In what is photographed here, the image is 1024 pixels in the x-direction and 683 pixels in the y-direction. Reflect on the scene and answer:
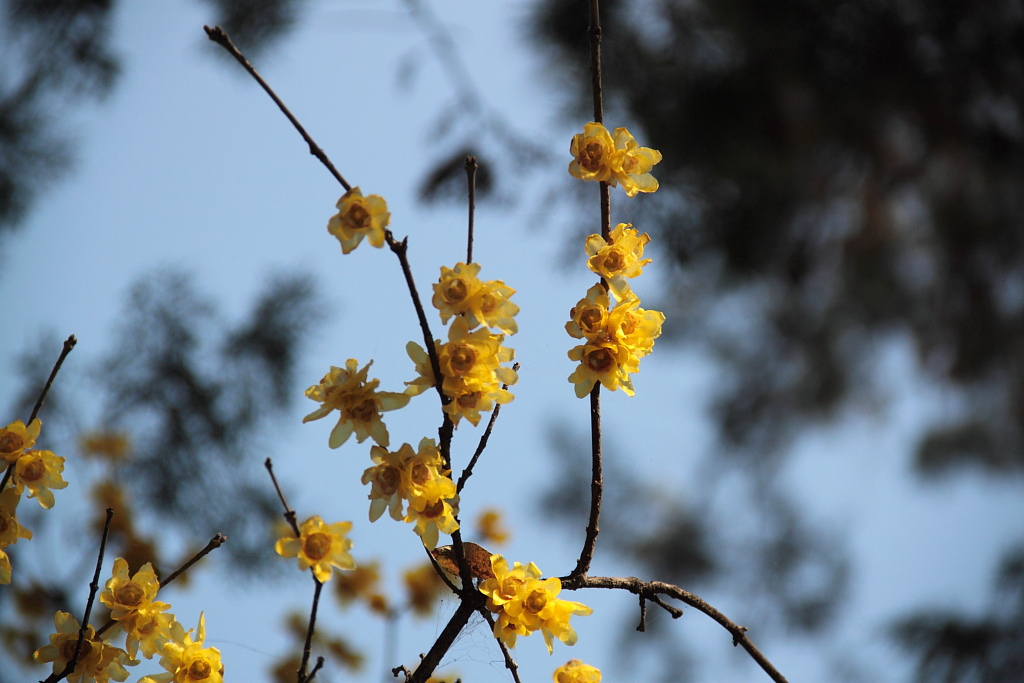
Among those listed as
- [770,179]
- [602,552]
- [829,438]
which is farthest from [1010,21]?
[602,552]

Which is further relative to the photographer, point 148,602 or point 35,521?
point 35,521

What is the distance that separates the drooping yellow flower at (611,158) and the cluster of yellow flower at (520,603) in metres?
0.23

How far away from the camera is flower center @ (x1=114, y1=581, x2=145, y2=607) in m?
0.40

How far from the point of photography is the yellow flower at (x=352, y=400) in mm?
350

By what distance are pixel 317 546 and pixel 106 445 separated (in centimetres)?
78

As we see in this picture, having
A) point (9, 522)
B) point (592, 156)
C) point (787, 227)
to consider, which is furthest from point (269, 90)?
point (787, 227)

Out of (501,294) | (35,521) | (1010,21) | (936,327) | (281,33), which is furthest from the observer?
(936,327)

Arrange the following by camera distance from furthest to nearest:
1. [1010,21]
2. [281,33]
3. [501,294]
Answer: [1010,21] → [281,33] → [501,294]

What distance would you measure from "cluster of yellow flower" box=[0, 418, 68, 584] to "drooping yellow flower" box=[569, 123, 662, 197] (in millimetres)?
347

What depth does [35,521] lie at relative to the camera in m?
0.91

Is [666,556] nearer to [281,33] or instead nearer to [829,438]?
[829,438]

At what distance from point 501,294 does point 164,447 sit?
90cm

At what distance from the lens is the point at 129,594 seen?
15.8 inches

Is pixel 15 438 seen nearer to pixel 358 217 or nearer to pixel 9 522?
pixel 9 522
